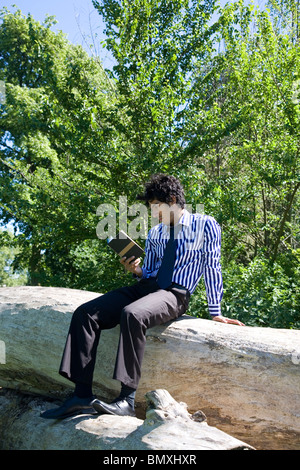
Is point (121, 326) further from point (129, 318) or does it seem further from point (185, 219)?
point (185, 219)

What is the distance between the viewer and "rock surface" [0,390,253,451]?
2.60m

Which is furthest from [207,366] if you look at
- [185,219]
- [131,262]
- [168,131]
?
[168,131]

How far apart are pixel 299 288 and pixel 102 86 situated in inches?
184

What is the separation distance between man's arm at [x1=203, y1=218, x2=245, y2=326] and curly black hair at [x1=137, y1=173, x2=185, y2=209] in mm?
355

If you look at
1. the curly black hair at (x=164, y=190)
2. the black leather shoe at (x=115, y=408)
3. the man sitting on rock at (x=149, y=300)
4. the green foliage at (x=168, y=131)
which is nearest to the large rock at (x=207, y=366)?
Answer: the man sitting on rock at (x=149, y=300)

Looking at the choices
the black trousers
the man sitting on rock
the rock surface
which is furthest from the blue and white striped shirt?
the rock surface

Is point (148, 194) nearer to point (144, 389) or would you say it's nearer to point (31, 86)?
point (144, 389)

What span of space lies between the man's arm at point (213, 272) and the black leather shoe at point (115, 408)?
1.02 metres

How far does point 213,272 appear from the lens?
12.4ft

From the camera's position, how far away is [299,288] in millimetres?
6379

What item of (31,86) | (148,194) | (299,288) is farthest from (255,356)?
(31,86)

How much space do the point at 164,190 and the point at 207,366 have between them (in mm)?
1434

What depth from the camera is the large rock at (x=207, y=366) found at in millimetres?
3232

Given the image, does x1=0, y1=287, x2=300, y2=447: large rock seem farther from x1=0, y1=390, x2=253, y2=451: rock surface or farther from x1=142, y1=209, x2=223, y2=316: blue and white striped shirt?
x1=0, y1=390, x2=253, y2=451: rock surface
